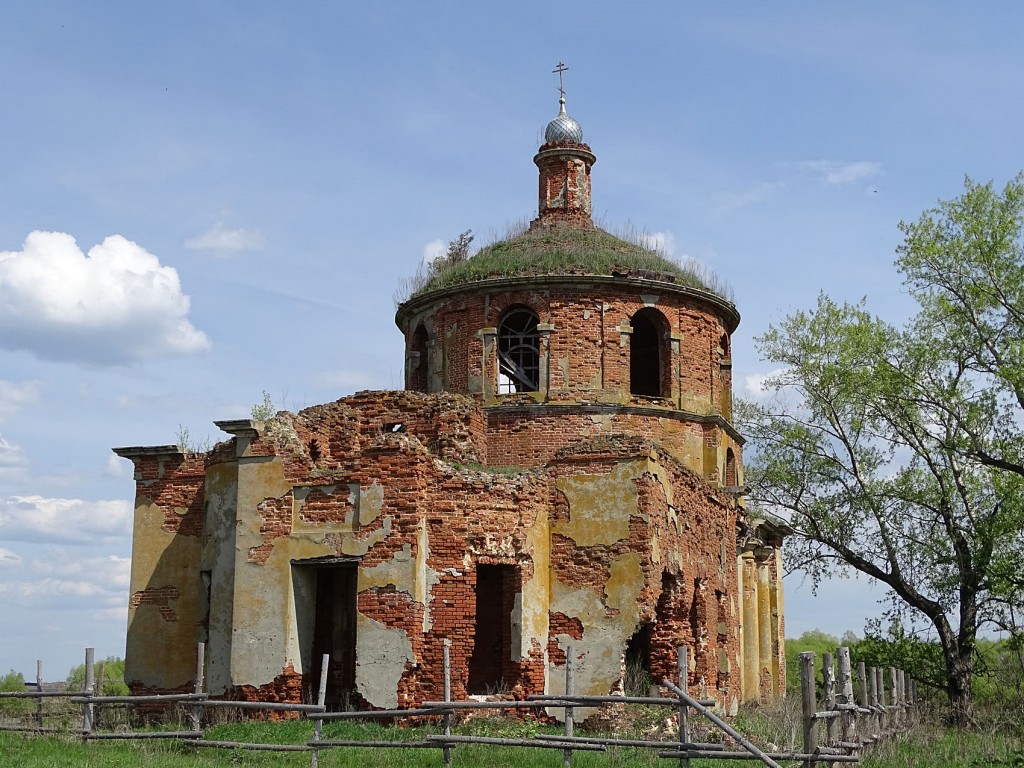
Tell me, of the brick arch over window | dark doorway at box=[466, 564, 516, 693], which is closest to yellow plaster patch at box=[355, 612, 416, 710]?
dark doorway at box=[466, 564, 516, 693]

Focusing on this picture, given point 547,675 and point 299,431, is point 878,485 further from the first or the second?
point 299,431

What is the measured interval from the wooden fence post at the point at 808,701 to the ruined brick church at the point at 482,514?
17.5 ft

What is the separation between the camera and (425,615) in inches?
666

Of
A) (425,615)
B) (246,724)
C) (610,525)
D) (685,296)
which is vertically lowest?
(246,724)

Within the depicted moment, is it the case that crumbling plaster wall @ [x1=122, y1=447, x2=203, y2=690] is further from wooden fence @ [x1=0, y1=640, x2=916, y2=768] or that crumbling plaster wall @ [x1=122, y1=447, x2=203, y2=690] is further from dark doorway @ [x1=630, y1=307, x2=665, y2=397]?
dark doorway @ [x1=630, y1=307, x2=665, y2=397]

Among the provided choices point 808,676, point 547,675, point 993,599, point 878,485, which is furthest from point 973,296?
point 808,676

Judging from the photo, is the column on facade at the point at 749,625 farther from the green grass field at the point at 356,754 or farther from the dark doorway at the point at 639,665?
the green grass field at the point at 356,754

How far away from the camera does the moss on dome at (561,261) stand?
72.8 ft

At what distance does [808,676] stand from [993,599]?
45.6ft

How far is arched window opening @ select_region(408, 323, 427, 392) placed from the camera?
23.7 m

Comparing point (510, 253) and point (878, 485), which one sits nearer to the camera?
point (510, 253)

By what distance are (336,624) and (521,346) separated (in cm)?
615

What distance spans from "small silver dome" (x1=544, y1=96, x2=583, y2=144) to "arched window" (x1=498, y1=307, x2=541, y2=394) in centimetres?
484

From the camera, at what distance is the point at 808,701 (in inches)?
468
